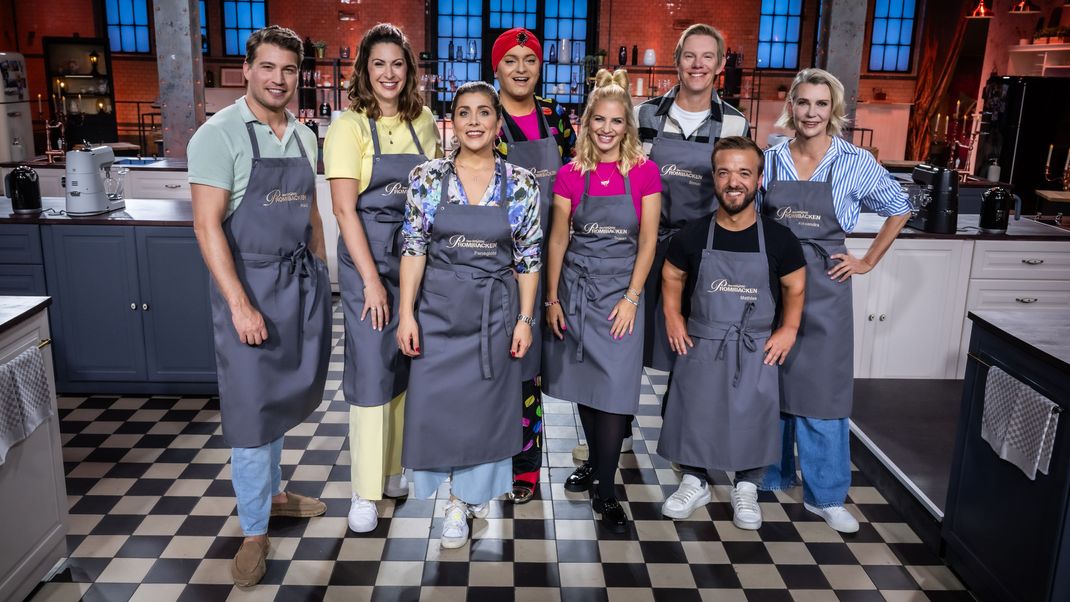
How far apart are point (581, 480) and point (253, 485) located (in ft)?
4.39

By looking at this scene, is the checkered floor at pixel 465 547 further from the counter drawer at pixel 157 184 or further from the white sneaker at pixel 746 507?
the counter drawer at pixel 157 184

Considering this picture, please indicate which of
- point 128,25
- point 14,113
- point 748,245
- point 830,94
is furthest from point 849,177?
point 128,25

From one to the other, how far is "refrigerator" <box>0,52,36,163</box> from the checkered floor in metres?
7.27

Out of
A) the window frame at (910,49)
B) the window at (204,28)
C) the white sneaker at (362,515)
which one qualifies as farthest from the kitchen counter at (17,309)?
the window frame at (910,49)

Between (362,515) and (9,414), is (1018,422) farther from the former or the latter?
(9,414)

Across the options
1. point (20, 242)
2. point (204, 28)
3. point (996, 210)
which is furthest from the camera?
point (204, 28)

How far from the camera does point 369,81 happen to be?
2881mm

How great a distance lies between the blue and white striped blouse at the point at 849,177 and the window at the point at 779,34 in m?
12.3

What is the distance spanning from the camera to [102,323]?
14.5ft

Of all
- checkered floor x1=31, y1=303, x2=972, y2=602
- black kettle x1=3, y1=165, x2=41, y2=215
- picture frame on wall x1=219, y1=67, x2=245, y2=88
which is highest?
picture frame on wall x1=219, y1=67, x2=245, y2=88

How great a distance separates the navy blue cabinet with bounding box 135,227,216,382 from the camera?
4312 millimetres

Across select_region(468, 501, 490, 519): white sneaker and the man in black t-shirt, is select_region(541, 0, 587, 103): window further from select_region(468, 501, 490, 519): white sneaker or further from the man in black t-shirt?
select_region(468, 501, 490, 519): white sneaker

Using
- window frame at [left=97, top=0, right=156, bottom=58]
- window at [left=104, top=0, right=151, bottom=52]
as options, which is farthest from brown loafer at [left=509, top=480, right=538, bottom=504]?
window at [left=104, top=0, right=151, bottom=52]

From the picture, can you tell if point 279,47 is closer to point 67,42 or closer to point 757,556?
point 757,556
